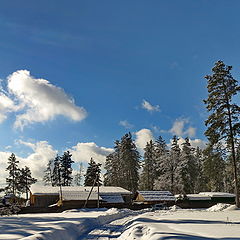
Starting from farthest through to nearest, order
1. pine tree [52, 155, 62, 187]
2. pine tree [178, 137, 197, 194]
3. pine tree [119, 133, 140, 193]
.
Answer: pine tree [52, 155, 62, 187] → pine tree [119, 133, 140, 193] → pine tree [178, 137, 197, 194]

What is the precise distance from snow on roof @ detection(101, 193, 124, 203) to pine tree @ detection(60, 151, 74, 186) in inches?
1280

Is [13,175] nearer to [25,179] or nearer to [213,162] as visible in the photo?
[25,179]

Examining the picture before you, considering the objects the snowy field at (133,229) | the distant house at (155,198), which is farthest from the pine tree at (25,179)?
the snowy field at (133,229)

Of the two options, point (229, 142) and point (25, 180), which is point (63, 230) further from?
point (25, 180)

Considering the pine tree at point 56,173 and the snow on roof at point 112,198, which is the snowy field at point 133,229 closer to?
the snow on roof at point 112,198

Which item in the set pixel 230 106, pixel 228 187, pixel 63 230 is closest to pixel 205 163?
pixel 230 106

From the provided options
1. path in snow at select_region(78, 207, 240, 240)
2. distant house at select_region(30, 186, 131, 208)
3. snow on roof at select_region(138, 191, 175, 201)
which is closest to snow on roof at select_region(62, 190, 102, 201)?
distant house at select_region(30, 186, 131, 208)

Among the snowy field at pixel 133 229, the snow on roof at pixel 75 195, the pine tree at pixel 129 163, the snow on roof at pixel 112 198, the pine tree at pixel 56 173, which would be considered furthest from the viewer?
the pine tree at pixel 56 173

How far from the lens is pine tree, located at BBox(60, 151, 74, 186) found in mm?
90750

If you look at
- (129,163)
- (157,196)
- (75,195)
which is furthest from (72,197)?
(129,163)

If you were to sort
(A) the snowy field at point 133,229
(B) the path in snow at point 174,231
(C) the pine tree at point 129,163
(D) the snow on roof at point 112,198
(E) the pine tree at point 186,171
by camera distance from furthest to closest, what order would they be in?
(C) the pine tree at point 129,163, (E) the pine tree at point 186,171, (D) the snow on roof at point 112,198, (A) the snowy field at point 133,229, (B) the path in snow at point 174,231

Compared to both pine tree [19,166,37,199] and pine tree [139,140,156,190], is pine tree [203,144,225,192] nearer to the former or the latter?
pine tree [139,140,156,190]

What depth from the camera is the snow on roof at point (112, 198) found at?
58.6 meters

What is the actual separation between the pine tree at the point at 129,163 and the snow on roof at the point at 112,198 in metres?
17.2
